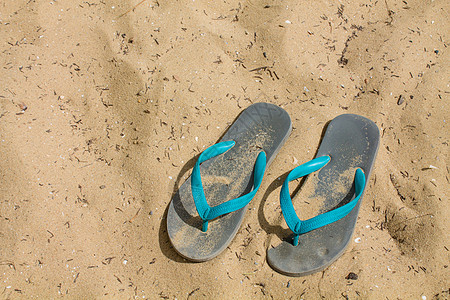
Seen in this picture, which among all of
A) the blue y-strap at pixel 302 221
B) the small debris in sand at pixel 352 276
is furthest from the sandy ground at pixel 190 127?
the blue y-strap at pixel 302 221

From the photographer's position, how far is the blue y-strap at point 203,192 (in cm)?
158

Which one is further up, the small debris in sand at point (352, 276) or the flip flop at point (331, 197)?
the flip flop at point (331, 197)

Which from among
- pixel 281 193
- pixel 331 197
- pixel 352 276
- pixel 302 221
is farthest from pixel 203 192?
pixel 352 276

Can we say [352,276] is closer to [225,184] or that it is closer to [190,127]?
[225,184]

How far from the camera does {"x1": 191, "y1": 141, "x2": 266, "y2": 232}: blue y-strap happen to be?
158 cm

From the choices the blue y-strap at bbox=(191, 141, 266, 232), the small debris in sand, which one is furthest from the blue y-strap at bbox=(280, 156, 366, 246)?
the small debris in sand

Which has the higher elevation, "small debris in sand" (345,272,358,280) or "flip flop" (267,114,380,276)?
"flip flop" (267,114,380,276)

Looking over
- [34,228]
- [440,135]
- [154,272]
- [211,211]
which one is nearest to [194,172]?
[211,211]

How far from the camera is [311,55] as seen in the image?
2.02 metres

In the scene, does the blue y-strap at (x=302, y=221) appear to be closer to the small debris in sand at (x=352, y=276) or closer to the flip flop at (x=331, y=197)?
the flip flop at (x=331, y=197)

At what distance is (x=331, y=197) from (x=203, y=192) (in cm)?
67

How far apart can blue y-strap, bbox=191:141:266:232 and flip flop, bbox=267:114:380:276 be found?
0.16 metres

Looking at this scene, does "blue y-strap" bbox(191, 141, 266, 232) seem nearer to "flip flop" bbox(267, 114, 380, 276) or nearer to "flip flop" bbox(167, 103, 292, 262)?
"flip flop" bbox(167, 103, 292, 262)

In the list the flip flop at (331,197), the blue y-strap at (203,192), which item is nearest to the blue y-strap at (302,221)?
the flip flop at (331,197)
